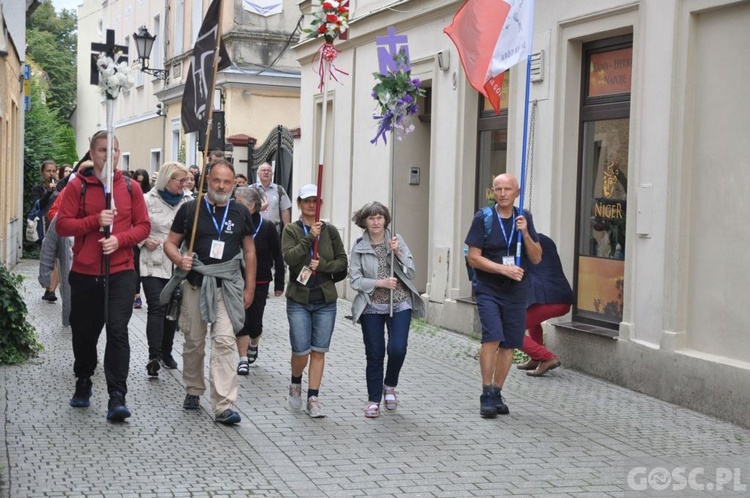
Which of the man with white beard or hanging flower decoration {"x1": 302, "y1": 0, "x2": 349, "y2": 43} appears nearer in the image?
the man with white beard

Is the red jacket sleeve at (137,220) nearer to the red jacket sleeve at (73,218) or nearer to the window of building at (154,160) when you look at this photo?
the red jacket sleeve at (73,218)

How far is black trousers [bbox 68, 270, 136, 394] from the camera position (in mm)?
8328

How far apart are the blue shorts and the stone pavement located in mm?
574

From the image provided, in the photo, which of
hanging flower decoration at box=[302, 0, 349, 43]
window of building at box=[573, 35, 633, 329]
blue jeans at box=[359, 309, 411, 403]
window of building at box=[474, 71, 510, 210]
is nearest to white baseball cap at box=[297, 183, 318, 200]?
blue jeans at box=[359, 309, 411, 403]

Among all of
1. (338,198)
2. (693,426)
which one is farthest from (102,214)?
(338,198)

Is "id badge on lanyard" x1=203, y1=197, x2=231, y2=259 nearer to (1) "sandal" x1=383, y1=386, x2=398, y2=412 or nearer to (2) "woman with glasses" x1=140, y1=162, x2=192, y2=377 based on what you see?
(1) "sandal" x1=383, y1=386, x2=398, y2=412

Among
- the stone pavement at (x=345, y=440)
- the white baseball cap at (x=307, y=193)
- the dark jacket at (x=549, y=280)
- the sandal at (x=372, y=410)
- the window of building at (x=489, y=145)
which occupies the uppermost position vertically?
the window of building at (x=489, y=145)

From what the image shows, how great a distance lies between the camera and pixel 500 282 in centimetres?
891

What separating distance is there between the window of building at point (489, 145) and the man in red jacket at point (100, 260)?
594 centimetres

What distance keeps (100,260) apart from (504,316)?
3.02 meters

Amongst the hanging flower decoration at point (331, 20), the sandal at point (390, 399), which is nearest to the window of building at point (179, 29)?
the hanging flower decoration at point (331, 20)

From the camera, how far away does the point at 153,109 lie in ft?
121

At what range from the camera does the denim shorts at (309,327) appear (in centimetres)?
873

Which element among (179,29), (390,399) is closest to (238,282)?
(390,399)
